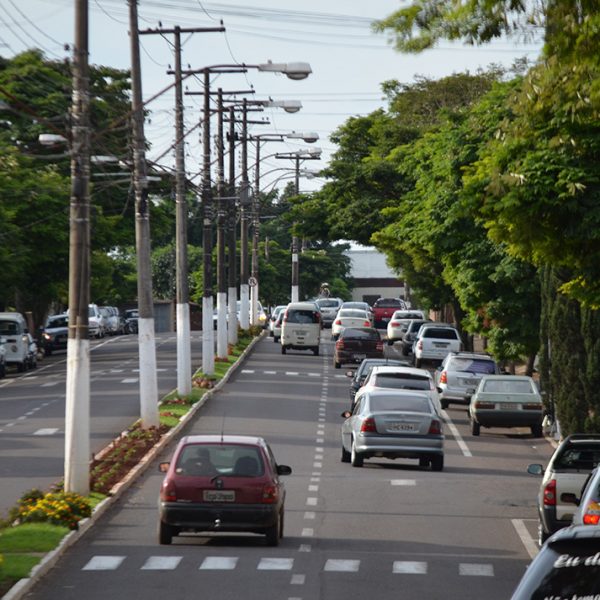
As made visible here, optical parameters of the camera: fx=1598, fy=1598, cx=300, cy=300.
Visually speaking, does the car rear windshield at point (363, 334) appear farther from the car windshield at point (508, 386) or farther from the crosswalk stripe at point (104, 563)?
the crosswalk stripe at point (104, 563)

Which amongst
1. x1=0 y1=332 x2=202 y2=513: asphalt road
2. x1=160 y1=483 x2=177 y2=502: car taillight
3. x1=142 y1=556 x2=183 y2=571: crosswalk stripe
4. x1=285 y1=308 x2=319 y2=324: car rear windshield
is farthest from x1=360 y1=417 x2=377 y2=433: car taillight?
x1=285 y1=308 x2=319 y2=324: car rear windshield

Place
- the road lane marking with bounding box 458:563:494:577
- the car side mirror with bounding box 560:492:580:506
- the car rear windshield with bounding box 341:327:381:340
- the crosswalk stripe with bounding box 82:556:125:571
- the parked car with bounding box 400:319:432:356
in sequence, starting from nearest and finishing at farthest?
the car side mirror with bounding box 560:492:580:506, the road lane marking with bounding box 458:563:494:577, the crosswalk stripe with bounding box 82:556:125:571, the car rear windshield with bounding box 341:327:381:340, the parked car with bounding box 400:319:432:356

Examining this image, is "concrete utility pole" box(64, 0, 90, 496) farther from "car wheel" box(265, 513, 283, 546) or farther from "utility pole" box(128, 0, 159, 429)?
"utility pole" box(128, 0, 159, 429)

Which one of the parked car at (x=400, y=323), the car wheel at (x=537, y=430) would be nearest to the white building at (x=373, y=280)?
the parked car at (x=400, y=323)

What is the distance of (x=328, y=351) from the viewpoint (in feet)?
245

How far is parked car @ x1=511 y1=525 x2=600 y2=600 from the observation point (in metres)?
9.13

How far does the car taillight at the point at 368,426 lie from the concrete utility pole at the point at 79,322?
7.88 metres

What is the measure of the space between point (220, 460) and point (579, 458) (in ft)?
15.7

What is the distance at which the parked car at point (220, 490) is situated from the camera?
67.7 feet

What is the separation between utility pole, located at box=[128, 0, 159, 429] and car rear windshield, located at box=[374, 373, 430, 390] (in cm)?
536

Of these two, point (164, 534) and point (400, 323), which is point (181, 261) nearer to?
point (164, 534)

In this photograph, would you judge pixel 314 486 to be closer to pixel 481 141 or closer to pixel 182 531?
pixel 182 531

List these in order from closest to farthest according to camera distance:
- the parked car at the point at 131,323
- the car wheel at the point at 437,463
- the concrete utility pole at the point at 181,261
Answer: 1. the car wheel at the point at 437,463
2. the concrete utility pole at the point at 181,261
3. the parked car at the point at 131,323

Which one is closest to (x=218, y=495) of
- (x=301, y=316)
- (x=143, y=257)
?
(x=143, y=257)
